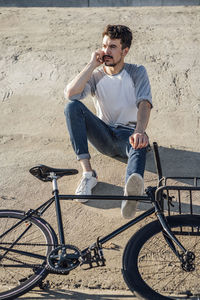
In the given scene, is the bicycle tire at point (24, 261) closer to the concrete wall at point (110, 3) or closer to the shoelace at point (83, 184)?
the shoelace at point (83, 184)

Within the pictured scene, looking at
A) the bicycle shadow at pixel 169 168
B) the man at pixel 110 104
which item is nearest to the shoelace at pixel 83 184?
the man at pixel 110 104

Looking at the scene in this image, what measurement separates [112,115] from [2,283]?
196cm

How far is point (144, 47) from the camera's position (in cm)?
686

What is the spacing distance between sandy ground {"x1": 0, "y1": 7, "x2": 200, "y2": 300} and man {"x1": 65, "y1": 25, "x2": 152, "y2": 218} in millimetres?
400

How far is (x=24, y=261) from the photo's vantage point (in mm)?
3723

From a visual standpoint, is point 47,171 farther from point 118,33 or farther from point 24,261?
point 118,33

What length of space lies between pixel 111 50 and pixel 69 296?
2214 mm

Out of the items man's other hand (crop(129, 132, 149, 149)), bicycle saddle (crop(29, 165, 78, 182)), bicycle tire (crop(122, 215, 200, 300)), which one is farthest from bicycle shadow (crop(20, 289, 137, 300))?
man's other hand (crop(129, 132, 149, 149))

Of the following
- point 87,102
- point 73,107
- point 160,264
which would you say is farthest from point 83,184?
point 87,102

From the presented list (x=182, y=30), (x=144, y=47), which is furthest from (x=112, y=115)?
(x=182, y=30)

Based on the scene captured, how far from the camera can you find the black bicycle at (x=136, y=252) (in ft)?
10.4

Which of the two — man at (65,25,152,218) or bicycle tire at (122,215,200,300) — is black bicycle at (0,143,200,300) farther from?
man at (65,25,152,218)

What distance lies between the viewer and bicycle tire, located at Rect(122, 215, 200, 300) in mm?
3154

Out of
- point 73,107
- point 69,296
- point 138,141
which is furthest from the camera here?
point 73,107
